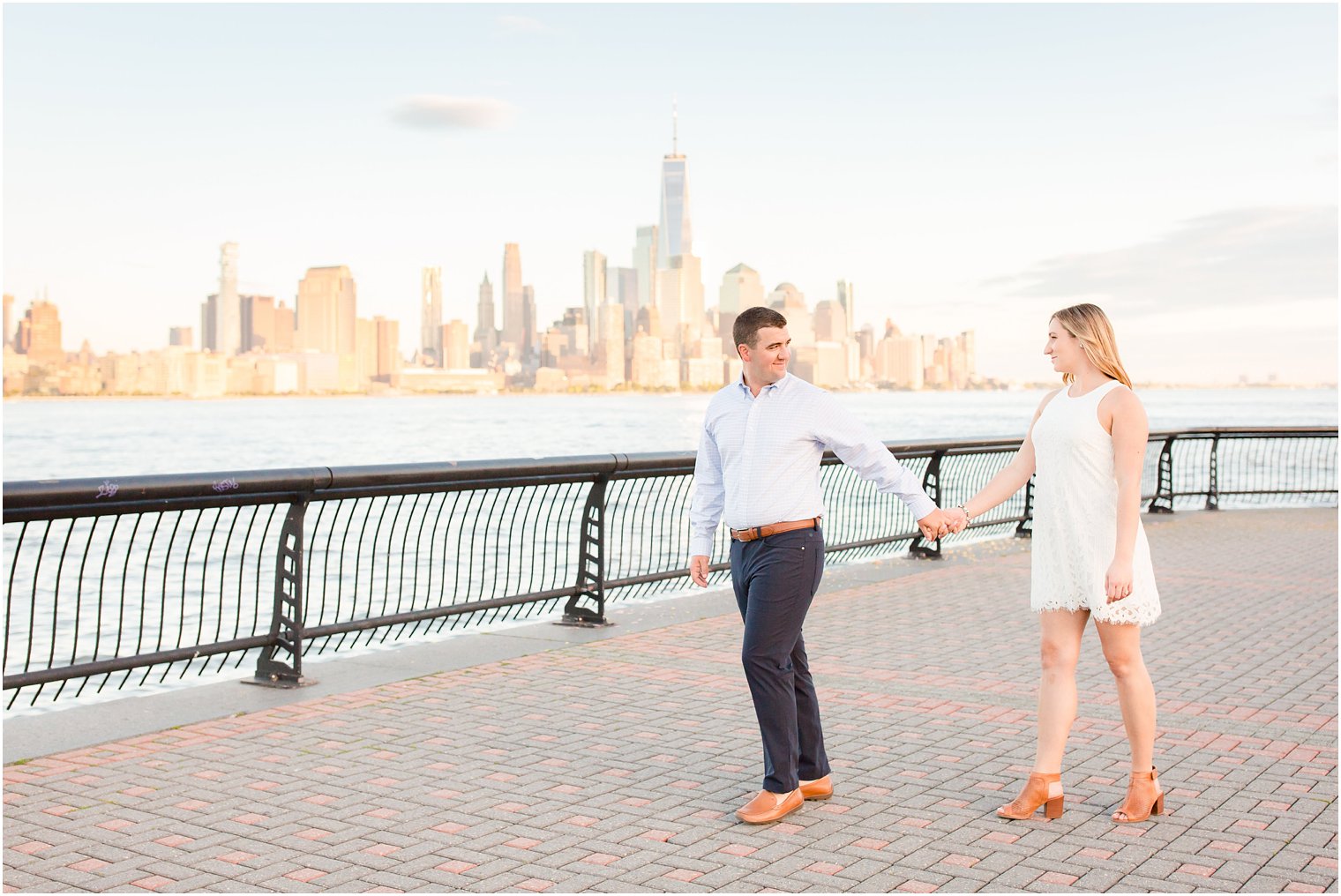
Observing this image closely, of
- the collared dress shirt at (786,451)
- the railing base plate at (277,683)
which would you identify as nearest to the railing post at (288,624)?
the railing base plate at (277,683)

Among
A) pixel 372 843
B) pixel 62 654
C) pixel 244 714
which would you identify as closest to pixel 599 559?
pixel 244 714

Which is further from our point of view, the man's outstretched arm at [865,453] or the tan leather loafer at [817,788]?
the tan leather loafer at [817,788]

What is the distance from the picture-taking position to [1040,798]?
496 centimetres

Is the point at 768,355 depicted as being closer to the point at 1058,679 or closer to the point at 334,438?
the point at 1058,679

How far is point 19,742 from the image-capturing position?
6.02 metres

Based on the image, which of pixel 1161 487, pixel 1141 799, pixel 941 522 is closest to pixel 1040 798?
pixel 1141 799

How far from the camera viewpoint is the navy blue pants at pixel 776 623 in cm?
495

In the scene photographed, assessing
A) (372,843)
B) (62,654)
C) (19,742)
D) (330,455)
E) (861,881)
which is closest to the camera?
(861,881)

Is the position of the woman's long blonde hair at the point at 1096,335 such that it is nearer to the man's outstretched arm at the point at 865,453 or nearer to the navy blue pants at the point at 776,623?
the man's outstretched arm at the point at 865,453

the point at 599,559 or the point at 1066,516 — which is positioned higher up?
the point at 1066,516

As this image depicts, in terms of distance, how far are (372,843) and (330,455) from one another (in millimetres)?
72779

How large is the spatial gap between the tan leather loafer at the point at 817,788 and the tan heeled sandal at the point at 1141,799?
1.05m

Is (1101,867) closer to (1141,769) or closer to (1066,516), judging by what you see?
(1141,769)

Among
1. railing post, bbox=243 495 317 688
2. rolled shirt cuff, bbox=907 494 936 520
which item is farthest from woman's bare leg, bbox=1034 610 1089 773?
railing post, bbox=243 495 317 688
